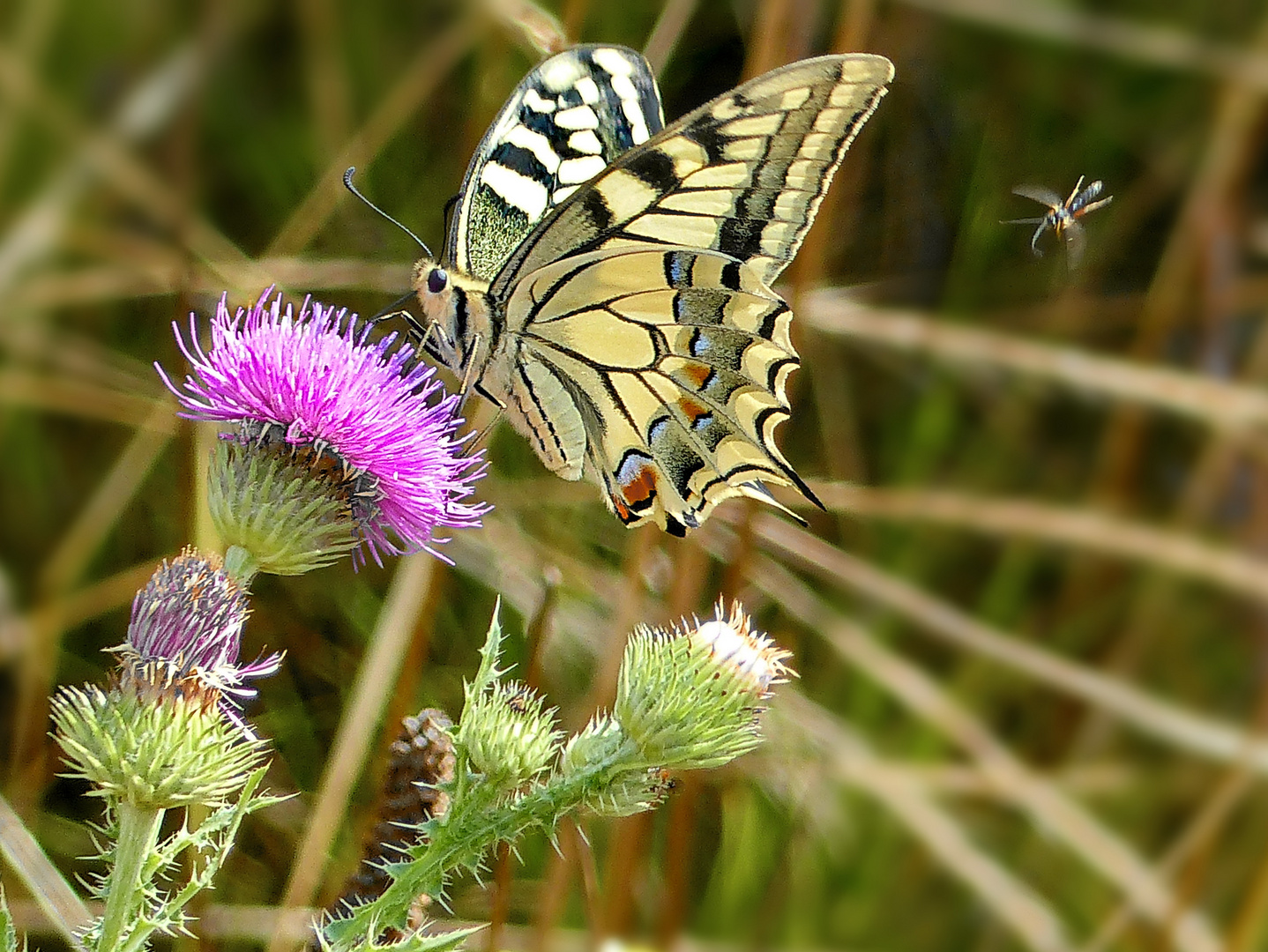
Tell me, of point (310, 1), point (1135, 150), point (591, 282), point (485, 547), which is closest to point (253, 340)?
point (591, 282)

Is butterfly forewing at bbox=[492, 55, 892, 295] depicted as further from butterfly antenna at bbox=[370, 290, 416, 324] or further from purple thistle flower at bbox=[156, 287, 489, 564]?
purple thistle flower at bbox=[156, 287, 489, 564]

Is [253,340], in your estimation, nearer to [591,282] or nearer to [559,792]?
[591,282]

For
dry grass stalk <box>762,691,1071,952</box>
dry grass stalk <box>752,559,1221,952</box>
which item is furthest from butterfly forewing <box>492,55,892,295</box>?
dry grass stalk <box>762,691,1071,952</box>

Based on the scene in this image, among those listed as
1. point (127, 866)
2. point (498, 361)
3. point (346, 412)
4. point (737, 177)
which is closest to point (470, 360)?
point (498, 361)

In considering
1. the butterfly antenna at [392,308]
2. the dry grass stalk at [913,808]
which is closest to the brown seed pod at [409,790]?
the butterfly antenna at [392,308]

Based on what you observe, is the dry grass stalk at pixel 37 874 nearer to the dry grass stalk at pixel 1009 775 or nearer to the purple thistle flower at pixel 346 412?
the purple thistle flower at pixel 346 412

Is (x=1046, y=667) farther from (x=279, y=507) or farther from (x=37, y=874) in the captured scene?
(x=37, y=874)

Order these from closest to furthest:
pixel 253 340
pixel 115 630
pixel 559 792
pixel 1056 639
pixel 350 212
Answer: pixel 559 792 < pixel 253 340 < pixel 115 630 < pixel 350 212 < pixel 1056 639
